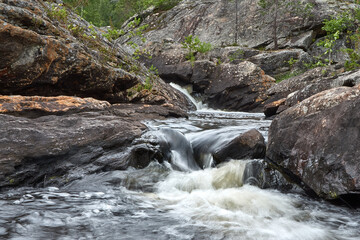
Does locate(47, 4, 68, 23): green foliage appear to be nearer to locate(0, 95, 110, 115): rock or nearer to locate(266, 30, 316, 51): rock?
locate(0, 95, 110, 115): rock

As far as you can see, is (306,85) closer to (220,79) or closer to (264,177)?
(220,79)

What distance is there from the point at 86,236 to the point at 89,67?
258 inches

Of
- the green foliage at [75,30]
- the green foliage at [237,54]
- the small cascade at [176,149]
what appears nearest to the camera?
the small cascade at [176,149]

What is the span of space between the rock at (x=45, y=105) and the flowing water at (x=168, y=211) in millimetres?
2191

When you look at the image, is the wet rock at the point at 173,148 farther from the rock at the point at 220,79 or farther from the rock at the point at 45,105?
the rock at the point at 220,79

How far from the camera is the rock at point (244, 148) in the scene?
17.9ft

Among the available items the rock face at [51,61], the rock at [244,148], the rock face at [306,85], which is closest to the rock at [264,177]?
the rock at [244,148]

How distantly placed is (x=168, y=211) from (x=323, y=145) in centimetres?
257

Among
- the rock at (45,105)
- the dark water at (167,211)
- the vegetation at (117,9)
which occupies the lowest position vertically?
the dark water at (167,211)

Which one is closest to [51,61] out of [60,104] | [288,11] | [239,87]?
[60,104]

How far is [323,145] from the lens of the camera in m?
4.33

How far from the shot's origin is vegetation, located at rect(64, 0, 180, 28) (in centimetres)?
4206

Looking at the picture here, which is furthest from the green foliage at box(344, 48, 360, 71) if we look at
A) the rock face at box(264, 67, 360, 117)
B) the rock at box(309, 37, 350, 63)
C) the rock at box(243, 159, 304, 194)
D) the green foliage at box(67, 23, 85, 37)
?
the green foliage at box(67, 23, 85, 37)

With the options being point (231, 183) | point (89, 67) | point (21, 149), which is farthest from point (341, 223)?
point (89, 67)
